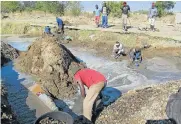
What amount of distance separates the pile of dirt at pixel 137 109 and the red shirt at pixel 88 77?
1.02 meters

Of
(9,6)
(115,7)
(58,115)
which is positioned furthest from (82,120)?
(9,6)

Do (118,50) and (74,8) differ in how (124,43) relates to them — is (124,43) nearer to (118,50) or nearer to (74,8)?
(118,50)

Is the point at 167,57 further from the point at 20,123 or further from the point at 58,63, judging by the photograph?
the point at 20,123

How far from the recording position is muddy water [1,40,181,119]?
38.8ft

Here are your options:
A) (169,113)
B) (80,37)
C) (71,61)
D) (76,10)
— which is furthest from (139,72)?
(76,10)

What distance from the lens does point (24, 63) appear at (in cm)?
1337

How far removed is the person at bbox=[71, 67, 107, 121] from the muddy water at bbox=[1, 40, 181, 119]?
2.32m

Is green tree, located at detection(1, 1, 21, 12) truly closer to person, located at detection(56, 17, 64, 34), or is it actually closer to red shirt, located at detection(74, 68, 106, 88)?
person, located at detection(56, 17, 64, 34)

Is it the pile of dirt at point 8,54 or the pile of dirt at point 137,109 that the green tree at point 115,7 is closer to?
the pile of dirt at point 8,54

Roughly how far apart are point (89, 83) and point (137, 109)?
149 centimetres

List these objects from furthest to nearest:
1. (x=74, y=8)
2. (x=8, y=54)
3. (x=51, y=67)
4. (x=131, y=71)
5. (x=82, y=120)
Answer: (x=74, y=8) → (x=8, y=54) → (x=131, y=71) → (x=51, y=67) → (x=82, y=120)

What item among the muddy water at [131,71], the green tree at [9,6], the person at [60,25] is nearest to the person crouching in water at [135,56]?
the muddy water at [131,71]

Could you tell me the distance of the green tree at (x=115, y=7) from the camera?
2887 cm

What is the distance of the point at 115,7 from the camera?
96.5 feet
